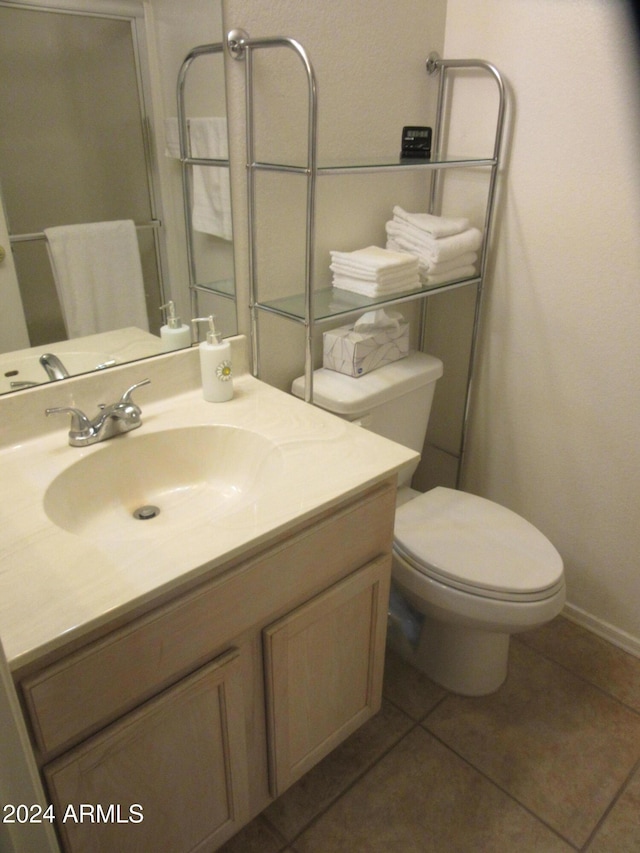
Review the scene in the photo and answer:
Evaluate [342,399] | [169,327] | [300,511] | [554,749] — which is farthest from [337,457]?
[554,749]

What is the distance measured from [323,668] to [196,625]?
39 cm

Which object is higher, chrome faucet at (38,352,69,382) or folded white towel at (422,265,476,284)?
folded white towel at (422,265,476,284)


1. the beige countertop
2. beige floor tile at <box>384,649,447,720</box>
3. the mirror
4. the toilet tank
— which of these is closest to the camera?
the beige countertop

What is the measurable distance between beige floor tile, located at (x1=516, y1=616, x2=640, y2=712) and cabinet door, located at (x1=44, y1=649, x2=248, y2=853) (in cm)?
104

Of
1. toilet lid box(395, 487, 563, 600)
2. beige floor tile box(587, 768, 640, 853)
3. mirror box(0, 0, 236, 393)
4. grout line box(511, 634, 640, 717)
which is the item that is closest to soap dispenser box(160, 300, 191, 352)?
mirror box(0, 0, 236, 393)

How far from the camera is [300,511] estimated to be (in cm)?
99

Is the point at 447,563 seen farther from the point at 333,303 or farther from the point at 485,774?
the point at 333,303

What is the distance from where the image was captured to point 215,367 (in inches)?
52.3

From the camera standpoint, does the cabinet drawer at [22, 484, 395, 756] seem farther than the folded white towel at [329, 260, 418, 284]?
No

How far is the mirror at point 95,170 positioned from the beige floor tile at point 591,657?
1395 mm

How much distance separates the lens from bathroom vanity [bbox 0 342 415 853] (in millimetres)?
814

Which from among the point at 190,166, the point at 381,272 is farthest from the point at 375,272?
the point at 190,166

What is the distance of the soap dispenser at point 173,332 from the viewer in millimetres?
1365

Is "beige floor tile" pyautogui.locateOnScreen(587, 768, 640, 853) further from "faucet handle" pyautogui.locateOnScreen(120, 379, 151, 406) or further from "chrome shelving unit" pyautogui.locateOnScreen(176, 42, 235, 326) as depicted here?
"chrome shelving unit" pyautogui.locateOnScreen(176, 42, 235, 326)
